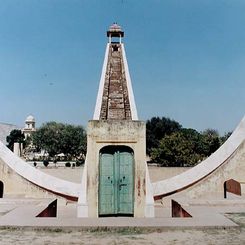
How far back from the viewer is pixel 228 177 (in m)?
10.7

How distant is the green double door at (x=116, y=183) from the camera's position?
718cm

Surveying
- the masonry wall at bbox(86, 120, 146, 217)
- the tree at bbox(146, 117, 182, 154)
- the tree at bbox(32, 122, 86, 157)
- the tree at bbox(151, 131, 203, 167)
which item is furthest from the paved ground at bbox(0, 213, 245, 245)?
the tree at bbox(32, 122, 86, 157)

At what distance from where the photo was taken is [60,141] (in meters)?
43.1

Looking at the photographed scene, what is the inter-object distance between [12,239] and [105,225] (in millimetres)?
1239

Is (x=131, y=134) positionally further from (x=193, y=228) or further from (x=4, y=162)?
(x=4, y=162)

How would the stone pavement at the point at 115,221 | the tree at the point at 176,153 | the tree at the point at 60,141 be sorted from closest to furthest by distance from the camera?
1. the stone pavement at the point at 115,221
2. the tree at the point at 176,153
3. the tree at the point at 60,141

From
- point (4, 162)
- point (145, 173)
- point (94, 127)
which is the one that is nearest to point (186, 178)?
point (145, 173)

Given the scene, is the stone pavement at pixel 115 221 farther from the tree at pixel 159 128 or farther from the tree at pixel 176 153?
the tree at pixel 159 128

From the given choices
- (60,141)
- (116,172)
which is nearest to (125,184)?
(116,172)

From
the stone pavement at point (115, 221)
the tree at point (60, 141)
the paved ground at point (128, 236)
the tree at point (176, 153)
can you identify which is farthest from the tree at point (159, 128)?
the paved ground at point (128, 236)

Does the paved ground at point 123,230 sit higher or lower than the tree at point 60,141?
lower

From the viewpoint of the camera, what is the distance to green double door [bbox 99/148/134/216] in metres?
7.18

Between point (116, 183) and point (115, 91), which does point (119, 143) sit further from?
point (115, 91)

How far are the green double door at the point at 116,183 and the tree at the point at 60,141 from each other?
3584 centimetres
